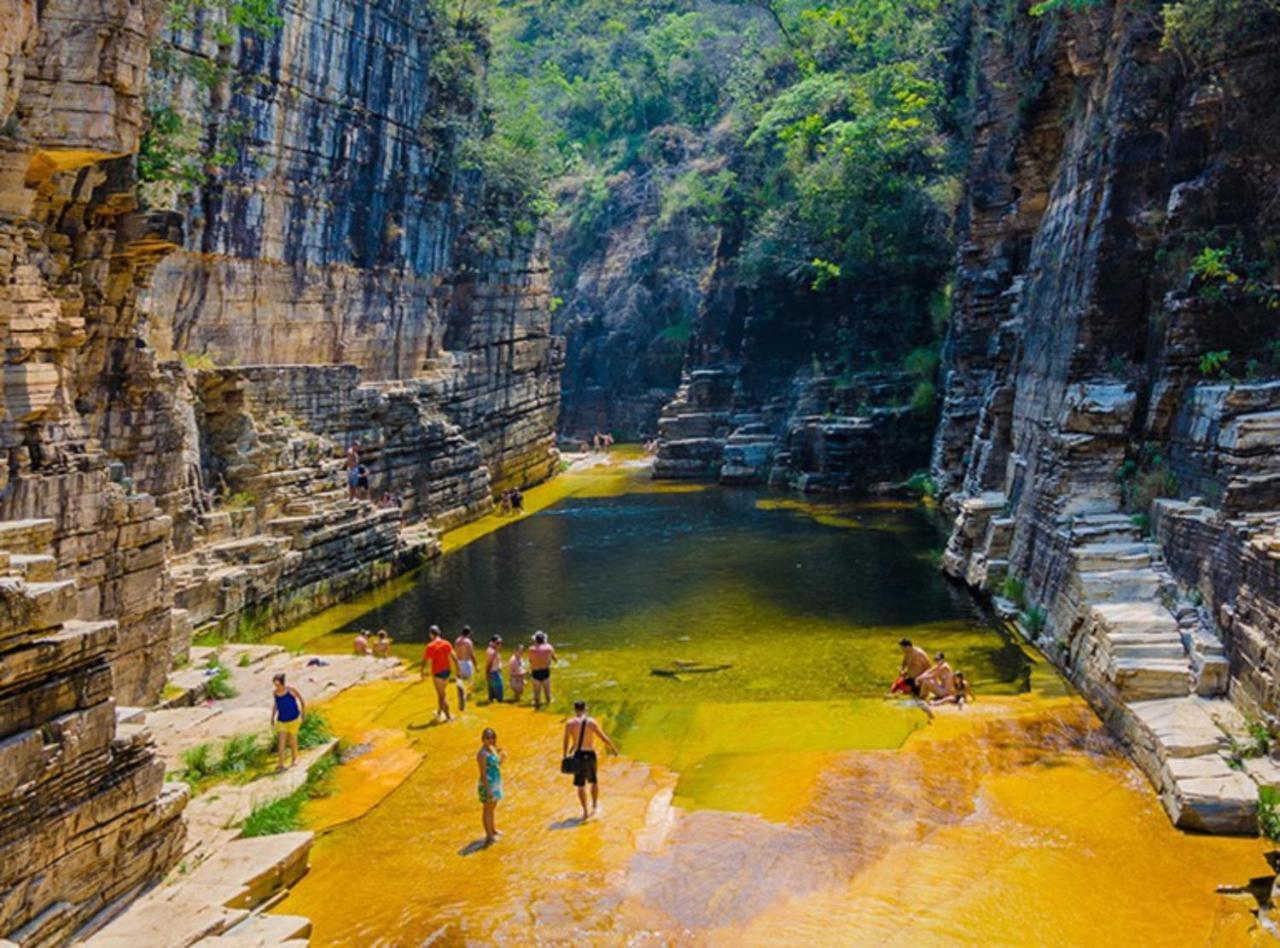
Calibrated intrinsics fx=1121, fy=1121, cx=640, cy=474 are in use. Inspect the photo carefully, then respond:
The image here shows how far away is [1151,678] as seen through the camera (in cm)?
1312

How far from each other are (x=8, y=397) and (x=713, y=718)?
9.45m

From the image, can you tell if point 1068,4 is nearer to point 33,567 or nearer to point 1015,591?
point 1015,591

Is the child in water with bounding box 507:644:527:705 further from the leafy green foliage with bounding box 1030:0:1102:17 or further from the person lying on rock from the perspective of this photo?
the leafy green foliage with bounding box 1030:0:1102:17

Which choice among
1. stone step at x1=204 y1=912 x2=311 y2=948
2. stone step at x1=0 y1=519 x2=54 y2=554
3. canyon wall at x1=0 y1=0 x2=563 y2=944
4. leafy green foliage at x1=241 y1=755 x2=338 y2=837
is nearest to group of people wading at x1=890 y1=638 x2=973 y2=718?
leafy green foliage at x1=241 y1=755 x2=338 y2=837

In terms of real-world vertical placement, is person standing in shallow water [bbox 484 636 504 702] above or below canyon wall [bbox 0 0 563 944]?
below

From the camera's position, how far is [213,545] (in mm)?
21562

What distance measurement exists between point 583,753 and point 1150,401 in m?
11.4

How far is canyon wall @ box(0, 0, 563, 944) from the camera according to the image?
29.1ft

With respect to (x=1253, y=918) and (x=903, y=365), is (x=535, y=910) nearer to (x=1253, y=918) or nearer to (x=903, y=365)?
(x=1253, y=918)

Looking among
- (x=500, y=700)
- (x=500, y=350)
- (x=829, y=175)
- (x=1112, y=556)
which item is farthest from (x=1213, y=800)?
(x=829, y=175)

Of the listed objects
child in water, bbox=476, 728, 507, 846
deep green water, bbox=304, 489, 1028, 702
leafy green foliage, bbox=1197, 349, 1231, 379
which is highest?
leafy green foliage, bbox=1197, 349, 1231, 379

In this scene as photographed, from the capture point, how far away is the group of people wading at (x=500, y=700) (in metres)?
11.1

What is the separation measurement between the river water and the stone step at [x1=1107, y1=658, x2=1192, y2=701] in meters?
0.72

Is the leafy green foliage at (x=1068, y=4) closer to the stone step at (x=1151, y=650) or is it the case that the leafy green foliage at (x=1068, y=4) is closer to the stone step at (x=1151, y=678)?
the stone step at (x=1151, y=650)
